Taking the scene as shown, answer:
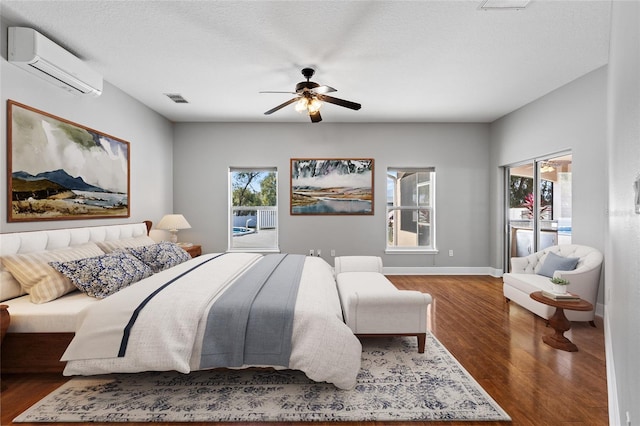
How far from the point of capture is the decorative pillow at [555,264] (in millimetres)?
3420

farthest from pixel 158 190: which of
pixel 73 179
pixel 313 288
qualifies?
pixel 313 288

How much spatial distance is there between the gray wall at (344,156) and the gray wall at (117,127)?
0.46 meters

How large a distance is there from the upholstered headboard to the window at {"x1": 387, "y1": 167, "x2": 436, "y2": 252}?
4339 millimetres

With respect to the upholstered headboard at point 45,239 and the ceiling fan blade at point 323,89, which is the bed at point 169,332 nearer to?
the upholstered headboard at point 45,239

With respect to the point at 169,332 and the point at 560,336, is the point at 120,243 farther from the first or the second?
the point at 560,336

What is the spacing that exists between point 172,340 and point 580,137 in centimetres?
484

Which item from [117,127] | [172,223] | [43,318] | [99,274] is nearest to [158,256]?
[99,274]

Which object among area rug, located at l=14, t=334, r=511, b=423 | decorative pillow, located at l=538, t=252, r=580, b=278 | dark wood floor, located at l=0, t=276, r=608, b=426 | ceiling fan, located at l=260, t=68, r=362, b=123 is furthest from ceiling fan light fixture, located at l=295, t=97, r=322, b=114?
decorative pillow, located at l=538, t=252, r=580, b=278

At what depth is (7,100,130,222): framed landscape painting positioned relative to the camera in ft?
8.71

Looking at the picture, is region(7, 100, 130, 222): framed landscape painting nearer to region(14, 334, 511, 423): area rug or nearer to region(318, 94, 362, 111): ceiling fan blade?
region(14, 334, 511, 423): area rug

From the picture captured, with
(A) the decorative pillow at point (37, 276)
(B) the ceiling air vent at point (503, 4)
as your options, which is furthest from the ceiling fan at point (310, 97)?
(A) the decorative pillow at point (37, 276)

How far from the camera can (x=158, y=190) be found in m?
5.00

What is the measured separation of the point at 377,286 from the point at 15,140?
11.6 feet

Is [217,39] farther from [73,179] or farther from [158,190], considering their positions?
[158,190]
